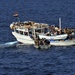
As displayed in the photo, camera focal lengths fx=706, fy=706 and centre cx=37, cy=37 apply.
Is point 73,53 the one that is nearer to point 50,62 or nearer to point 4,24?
point 50,62

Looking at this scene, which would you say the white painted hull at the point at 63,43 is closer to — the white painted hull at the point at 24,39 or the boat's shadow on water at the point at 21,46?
the boat's shadow on water at the point at 21,46

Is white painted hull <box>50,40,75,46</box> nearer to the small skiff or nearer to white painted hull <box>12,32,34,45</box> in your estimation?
the small skiff

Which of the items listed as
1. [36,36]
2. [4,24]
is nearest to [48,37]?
[36,36]

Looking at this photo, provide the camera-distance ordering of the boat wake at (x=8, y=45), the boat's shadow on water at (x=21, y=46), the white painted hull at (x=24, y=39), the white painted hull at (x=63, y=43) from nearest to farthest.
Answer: the boat's shadow on water at (x=21, y=46), the white painted hull at (x=63, y=43), the boat wake at (x=8, y=45), the white painted hull at (x=24, y=39)

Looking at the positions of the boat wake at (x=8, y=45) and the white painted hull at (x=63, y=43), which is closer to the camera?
the white painted hull at (x=63, y=43)

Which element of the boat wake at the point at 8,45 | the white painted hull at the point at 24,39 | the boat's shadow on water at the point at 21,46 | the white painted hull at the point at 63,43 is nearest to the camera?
the boat's shadow on water at the point at 21,46

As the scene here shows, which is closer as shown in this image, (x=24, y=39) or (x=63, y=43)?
(x=63, y=43)

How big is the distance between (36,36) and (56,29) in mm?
5117

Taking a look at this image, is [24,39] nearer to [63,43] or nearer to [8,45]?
[8,45]

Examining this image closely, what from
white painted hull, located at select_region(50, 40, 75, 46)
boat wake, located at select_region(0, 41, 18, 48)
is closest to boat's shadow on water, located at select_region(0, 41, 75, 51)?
boat wake, located at select_region(0, 41, 18, 48)

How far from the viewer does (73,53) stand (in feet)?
464

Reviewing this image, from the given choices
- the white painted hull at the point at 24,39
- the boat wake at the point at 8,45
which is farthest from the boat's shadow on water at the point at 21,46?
the white painted hull at the point at 24,39

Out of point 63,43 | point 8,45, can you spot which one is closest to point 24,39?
point 8,45

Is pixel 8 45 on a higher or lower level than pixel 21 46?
A: higher
